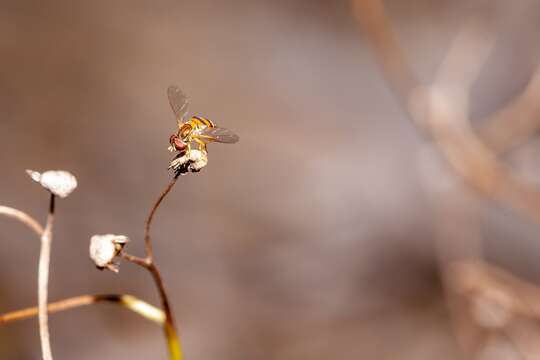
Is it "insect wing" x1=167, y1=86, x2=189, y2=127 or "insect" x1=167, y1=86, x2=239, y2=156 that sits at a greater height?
"insect wing" x1=167, y1=86, x2=189, y2=127

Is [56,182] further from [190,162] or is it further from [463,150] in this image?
[463,150]

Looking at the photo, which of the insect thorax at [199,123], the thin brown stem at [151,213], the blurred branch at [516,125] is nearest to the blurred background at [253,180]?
the blurred branch at [516,125]

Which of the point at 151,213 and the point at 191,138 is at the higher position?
the point at 191,138

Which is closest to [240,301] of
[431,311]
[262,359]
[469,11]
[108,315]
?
[262,359]

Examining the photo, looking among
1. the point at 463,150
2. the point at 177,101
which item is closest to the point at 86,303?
the point at 177,101

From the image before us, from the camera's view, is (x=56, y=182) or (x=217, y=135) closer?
(x=56, y=182)

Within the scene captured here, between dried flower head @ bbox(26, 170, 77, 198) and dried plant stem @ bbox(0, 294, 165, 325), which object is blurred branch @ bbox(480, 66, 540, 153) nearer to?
dried plant stem @ bbox(0, 294, 165, 325)

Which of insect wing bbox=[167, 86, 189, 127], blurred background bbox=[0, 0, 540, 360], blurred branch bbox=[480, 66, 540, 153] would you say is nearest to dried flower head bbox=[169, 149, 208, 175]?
insect wing bbox=[167, 86, 189, 127]
